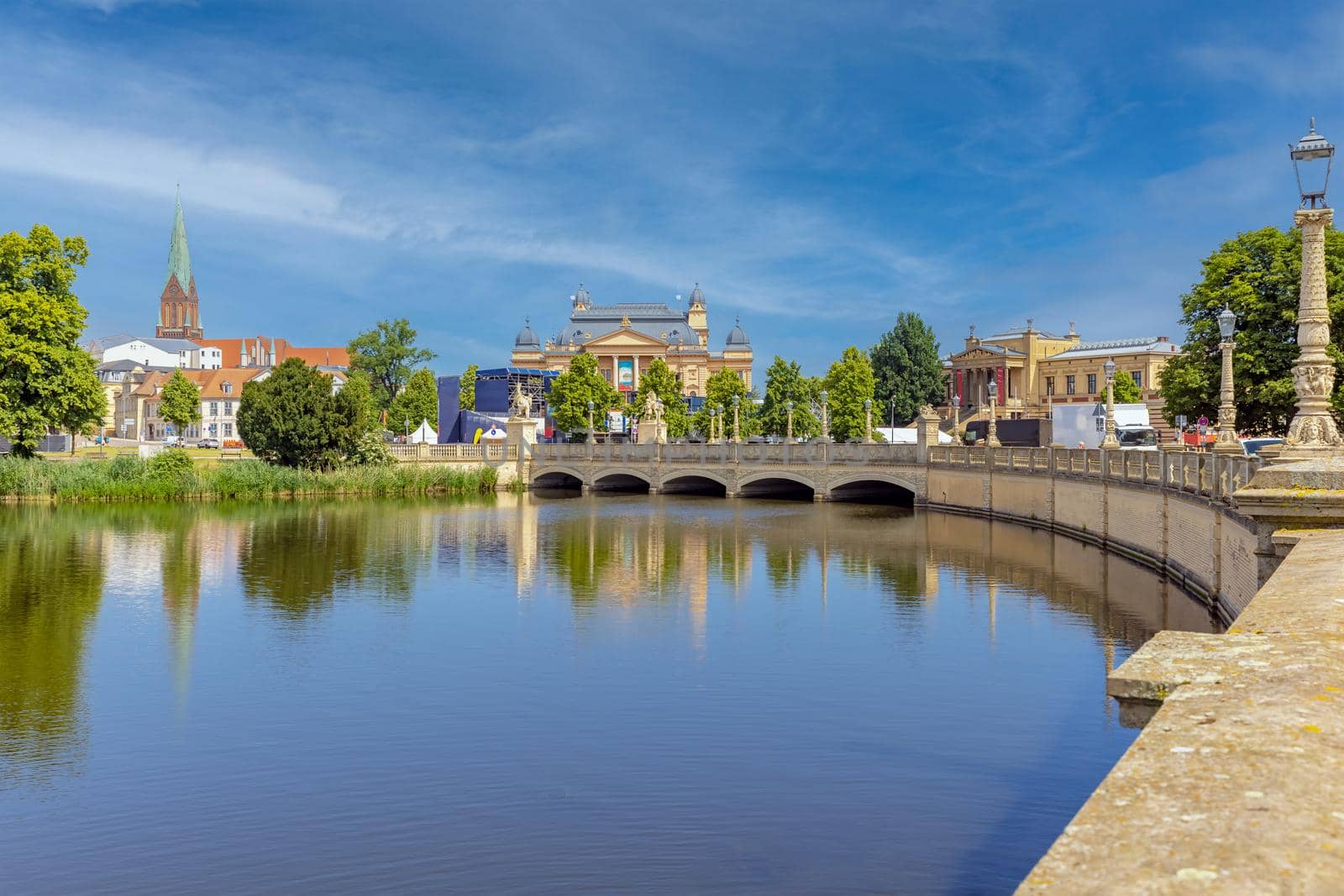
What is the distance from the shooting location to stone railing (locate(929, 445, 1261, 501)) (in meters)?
23.7

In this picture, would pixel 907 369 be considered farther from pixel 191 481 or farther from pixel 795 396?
pixel 191 481

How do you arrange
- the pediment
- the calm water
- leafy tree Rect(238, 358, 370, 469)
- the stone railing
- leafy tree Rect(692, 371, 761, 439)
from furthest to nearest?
the pediment
leafy tree Rect(692, 371, 761, 439)
leafy tree Rect(238, 358, 370, 469)
the stone railing
the calm water

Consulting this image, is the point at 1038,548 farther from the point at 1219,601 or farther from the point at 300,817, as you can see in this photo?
the point at 300,817

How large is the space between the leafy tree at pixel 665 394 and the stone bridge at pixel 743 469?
20150mm

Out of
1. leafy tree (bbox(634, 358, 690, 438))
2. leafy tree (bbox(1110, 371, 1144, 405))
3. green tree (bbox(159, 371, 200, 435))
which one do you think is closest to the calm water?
leafy tree (bbox(634, 358, 690, 438))

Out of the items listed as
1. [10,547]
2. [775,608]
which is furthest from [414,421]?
[775,608]

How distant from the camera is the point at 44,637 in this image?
23.4 meters

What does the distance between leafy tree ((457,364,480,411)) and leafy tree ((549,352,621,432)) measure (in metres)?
19.0

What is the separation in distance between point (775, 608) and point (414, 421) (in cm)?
9553

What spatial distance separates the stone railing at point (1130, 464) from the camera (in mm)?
23672

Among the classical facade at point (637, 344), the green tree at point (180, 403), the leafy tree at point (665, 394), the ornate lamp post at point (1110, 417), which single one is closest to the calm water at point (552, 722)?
the ornate lamp post at point (1110, 417)

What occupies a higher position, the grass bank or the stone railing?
the stone railing

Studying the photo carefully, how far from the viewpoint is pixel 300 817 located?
12875 millimetres

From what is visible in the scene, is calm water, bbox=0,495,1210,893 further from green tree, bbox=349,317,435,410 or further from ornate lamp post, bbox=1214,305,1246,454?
green tree, bbox=349,317,435,410
